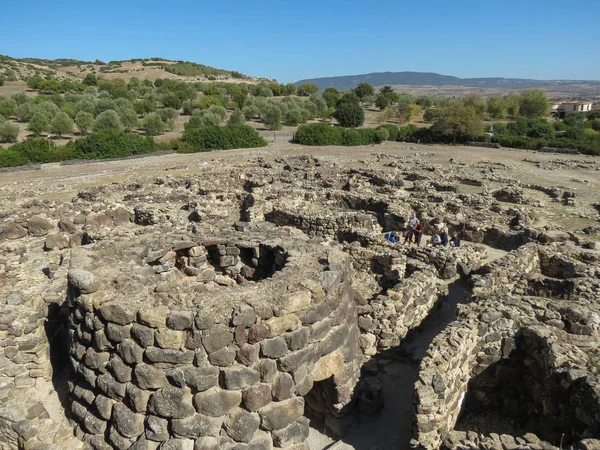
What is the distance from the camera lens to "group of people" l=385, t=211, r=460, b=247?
17.3 metres

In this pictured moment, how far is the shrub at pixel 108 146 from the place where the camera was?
46.7m

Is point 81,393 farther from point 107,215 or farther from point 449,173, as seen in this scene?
point 449,173

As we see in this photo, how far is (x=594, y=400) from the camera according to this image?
6.90 metres

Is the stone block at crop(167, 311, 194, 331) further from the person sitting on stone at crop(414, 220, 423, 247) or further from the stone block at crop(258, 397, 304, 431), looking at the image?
the person sitting on stone at crop(414, 220, 423, 247)

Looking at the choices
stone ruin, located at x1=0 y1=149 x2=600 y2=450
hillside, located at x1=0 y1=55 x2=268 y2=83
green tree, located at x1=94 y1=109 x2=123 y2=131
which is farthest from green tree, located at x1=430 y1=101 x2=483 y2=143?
hillside, located at x1=0 y1=55 x2=268 y2=83

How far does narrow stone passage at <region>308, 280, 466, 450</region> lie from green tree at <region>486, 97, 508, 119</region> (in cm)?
8694

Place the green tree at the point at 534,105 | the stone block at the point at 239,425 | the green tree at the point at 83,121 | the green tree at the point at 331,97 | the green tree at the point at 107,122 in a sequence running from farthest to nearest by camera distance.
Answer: the green tree at the point at 331,97 → the green tree at the point at 534,105 → the green tree at the point at 107,122 → the green tree at the point at 83,121 → the stone block at the point at 239,425

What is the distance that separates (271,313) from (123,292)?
2.68 metres

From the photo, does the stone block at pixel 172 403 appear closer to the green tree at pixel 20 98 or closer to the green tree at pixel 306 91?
the green tree at pixel 20 98

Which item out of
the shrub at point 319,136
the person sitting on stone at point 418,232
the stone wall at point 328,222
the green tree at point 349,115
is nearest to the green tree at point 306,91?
the green tree at point 349,115

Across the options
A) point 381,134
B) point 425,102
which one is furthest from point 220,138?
point 425,102

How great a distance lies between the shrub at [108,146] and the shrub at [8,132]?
40.0ft

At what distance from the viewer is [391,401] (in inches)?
365

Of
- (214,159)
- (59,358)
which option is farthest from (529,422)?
(214,159)
